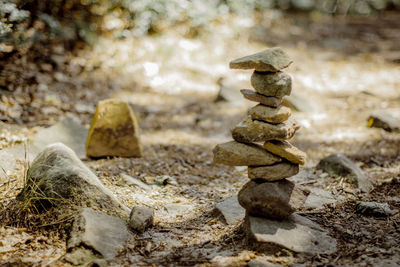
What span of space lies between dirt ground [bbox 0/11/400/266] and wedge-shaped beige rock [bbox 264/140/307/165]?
28.3 inches

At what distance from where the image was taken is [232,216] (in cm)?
351

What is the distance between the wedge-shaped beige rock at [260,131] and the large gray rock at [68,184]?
1286mm

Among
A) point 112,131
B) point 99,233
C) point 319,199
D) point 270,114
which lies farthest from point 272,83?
point 112,131

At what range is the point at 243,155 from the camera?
3.10 m

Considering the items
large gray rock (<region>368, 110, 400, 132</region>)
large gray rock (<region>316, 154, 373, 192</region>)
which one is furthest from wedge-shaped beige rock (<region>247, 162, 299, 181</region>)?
large gray rock (<region>368, 110, 400, 132</region>)

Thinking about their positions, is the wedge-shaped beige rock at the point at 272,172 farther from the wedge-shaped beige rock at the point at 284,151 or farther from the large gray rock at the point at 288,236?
the large gray rock at the point at 288,236

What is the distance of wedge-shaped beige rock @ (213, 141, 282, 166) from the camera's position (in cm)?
311

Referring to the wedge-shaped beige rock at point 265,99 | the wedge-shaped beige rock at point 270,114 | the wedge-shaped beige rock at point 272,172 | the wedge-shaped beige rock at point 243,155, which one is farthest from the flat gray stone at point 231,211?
the wedge-shaped beige rock at point 265,99

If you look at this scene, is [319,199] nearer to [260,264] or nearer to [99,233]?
[260,264]

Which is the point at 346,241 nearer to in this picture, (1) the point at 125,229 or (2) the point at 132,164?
(1) the point at 125,229

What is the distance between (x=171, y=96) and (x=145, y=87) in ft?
1.96

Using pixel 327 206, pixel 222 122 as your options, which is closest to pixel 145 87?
pixel 222 122

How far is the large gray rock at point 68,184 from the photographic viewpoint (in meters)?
3.28

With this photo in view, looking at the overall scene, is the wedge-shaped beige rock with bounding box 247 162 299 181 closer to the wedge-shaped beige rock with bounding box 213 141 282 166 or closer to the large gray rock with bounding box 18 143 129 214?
the wedge-shaped beige rock with bounding box 213 141 282 166
